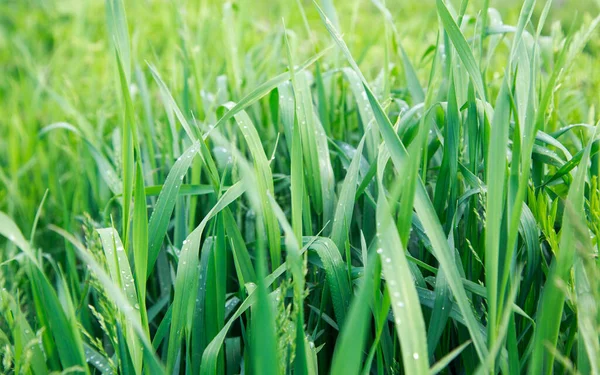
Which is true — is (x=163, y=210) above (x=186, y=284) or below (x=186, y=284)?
above

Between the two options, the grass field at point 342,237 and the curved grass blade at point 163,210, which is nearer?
the grass field at point 342,237

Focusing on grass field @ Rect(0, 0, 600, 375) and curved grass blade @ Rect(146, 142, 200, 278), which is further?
curved grass blade @ Rect(146, 142, 200, 278)

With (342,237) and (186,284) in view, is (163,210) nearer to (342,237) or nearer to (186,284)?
(186,284)

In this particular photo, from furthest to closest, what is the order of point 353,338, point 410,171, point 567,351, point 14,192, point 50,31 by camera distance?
point 50,31, point 14,192, point 567,351, point 410,171, point 353,338

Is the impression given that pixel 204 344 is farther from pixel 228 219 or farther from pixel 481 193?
pixel 481 193

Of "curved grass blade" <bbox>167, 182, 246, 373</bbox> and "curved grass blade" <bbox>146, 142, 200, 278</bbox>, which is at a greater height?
"curved grass blade" <bbox>146, 142, 200, 278</bbox>

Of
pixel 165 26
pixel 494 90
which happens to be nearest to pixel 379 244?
pixel 494 90

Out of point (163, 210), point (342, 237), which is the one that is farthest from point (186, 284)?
point (342, 237)

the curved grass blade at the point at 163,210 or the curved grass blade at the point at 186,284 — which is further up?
the curved grass blade at the point at 163,210

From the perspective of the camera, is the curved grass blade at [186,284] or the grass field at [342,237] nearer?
the grass field at [342,237]

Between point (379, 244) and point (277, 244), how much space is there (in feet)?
0.91

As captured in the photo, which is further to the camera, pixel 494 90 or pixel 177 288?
pixel 494 90

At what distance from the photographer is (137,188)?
0.87 m

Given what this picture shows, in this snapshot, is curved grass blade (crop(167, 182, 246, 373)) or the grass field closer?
the grass field
